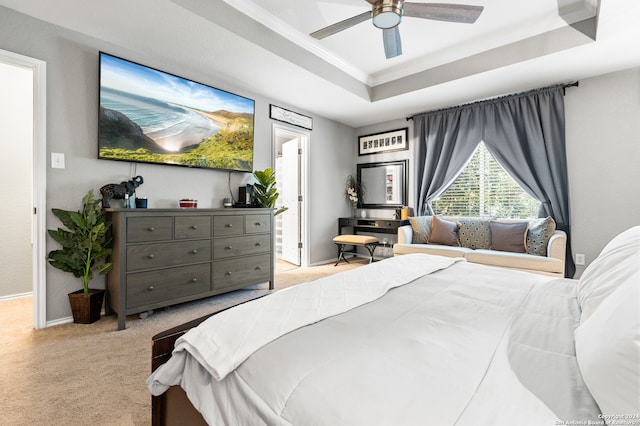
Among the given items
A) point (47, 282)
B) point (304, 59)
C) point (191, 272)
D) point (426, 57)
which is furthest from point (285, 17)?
point (47, 282)

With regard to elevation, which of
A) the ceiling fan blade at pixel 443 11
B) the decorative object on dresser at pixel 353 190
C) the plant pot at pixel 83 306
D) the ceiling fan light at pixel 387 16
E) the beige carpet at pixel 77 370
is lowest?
the beige carpet at pixel 77 370

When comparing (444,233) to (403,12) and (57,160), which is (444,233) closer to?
(403,12)

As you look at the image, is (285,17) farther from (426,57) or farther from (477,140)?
(477,140)

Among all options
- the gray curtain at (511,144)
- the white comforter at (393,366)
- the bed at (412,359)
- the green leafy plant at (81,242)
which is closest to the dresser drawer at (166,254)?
the green leafy plant at (81,242)

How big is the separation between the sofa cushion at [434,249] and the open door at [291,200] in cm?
167

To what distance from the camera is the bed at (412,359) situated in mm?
578

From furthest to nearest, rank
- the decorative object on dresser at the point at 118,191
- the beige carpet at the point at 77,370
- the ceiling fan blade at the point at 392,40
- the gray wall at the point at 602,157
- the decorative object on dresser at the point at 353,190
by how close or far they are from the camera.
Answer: the decorative object on dresser at the point at 353,190 < the gray wall at the point at 602,157 < the decorative object on dresser at the point at 118,191 < the ceiling fan blade at the point at 392,40 < the beige carpet at the point at 77,370

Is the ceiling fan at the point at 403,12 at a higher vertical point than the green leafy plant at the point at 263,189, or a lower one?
→ higher

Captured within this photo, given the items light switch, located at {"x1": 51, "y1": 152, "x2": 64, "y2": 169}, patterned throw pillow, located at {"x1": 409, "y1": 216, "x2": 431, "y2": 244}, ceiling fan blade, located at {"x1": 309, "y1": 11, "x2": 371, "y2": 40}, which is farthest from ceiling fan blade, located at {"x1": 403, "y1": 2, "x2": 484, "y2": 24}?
light switch, located at {"x1": 51, "y1": 152, "x2": 64, "y2": 169}

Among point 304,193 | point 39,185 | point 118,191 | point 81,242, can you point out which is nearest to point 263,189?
point 304,193

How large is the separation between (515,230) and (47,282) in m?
4.76

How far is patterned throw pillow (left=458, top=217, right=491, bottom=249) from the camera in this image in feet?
12.6

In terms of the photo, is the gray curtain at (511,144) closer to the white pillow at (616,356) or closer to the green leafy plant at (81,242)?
the white pillow at (616,356)

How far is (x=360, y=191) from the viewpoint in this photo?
553cm
